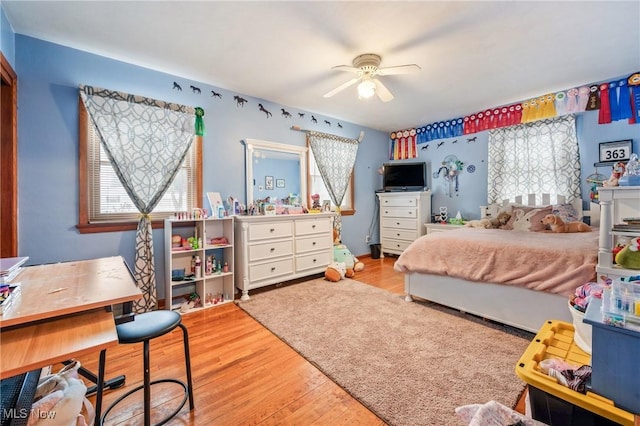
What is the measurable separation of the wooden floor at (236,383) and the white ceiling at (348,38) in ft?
8.40

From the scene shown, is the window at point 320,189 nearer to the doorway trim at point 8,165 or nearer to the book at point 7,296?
the doorway trim at point 8,165

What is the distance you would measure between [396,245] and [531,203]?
7.03 feet

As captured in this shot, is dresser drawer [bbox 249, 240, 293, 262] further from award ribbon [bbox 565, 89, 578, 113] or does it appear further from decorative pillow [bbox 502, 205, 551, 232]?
award ribbon [bbox 565, 89, 578, 113]

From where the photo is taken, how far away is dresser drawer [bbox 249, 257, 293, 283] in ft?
10.4

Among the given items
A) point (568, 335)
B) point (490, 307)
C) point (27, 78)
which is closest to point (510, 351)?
point (490, 307)

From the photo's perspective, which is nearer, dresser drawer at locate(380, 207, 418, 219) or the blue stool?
the blue stool

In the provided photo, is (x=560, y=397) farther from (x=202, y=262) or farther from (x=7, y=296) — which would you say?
(x=202, y=262)

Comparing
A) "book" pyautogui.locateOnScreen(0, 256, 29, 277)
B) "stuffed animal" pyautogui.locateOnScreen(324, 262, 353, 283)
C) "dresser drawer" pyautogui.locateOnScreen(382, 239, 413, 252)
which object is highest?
"book" pyautogui.locateOnScreen(0, 256, 29, 277)

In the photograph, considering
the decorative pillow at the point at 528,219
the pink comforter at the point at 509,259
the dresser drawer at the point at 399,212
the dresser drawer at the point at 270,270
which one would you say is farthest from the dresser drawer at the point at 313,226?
the decorative pillow at the point at 528,219

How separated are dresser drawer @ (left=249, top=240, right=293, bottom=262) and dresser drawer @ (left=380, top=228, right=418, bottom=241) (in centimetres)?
237

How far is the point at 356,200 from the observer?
5.03 metres

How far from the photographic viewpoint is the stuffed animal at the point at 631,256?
5.40ft

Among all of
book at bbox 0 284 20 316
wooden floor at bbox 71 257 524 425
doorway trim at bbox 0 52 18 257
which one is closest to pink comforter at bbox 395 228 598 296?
wooden floor at bbox 71 257 524 425

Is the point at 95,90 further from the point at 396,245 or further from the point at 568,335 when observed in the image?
the point at 396,245
